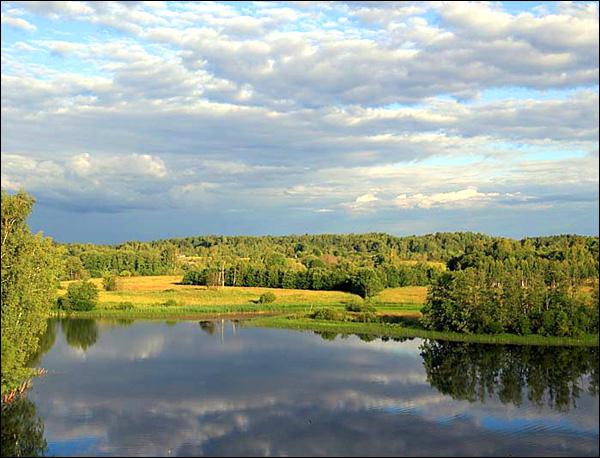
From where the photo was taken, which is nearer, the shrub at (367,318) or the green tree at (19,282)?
the green tree at (19,282)

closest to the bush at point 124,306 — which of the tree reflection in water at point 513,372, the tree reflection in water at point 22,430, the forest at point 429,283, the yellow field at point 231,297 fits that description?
the yellow field at point 231,297

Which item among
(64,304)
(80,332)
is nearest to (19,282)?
(80,332)

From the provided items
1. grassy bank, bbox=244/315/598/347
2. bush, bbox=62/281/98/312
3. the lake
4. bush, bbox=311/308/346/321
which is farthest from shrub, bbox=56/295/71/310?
bush, bbox=311/308/346/321

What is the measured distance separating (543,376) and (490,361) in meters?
5.03

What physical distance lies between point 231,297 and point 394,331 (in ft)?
117

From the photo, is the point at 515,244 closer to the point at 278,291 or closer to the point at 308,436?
the point at 278,291

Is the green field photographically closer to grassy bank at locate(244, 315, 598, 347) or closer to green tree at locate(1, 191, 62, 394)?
grassy bank at locate(244, 315, 598, 347)

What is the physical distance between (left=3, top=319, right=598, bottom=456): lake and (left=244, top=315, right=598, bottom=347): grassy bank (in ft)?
6.16

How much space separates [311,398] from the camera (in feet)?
116

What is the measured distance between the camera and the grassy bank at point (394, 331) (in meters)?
50.7

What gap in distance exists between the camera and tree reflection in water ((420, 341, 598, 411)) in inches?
1422

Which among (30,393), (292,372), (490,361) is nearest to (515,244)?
(490,361)

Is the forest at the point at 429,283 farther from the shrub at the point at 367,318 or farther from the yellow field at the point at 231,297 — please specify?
the shrub at the point at 367,318

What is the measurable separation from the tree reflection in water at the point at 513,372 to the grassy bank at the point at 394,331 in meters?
1.59
